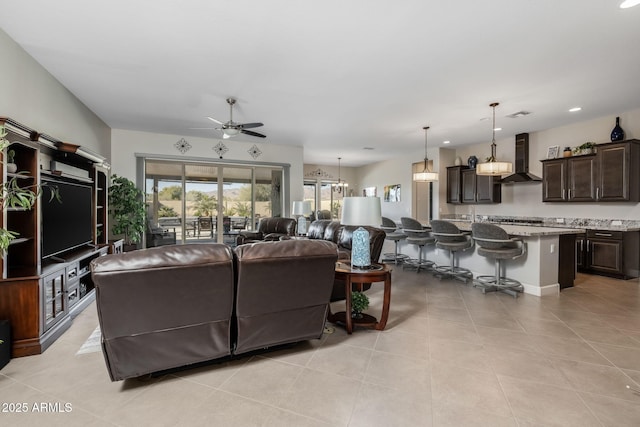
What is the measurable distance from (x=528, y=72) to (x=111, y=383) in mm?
4892

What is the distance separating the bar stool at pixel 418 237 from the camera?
5328 millimetres

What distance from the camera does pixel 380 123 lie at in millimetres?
5727

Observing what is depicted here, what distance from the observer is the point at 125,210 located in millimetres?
5645

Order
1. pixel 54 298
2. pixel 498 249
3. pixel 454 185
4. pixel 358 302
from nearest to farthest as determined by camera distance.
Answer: pixel 54 298
pixel 358 302
pixel 498 249
pixel 454 185

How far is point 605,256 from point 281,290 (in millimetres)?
5700

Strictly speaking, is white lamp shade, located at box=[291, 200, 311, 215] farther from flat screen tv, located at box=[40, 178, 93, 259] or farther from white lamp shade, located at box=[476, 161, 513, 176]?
flat screen tv, located at box=[40, 178, 93, 259]

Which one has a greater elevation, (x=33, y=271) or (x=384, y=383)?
(x=33, y=271)

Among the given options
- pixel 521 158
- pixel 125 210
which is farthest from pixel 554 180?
pixel 125 210

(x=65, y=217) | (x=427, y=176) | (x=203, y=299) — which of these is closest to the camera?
(x=203, y=299)

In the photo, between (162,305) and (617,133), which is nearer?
(162,305)

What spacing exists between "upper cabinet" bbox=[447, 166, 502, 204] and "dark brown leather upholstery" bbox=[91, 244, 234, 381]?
6.69 meters

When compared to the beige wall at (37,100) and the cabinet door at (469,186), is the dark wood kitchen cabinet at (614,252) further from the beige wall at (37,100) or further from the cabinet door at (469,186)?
the beige wall at (37,100)

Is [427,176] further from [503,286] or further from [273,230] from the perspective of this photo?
[273,230]

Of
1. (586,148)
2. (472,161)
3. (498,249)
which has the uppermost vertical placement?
(472,161)
